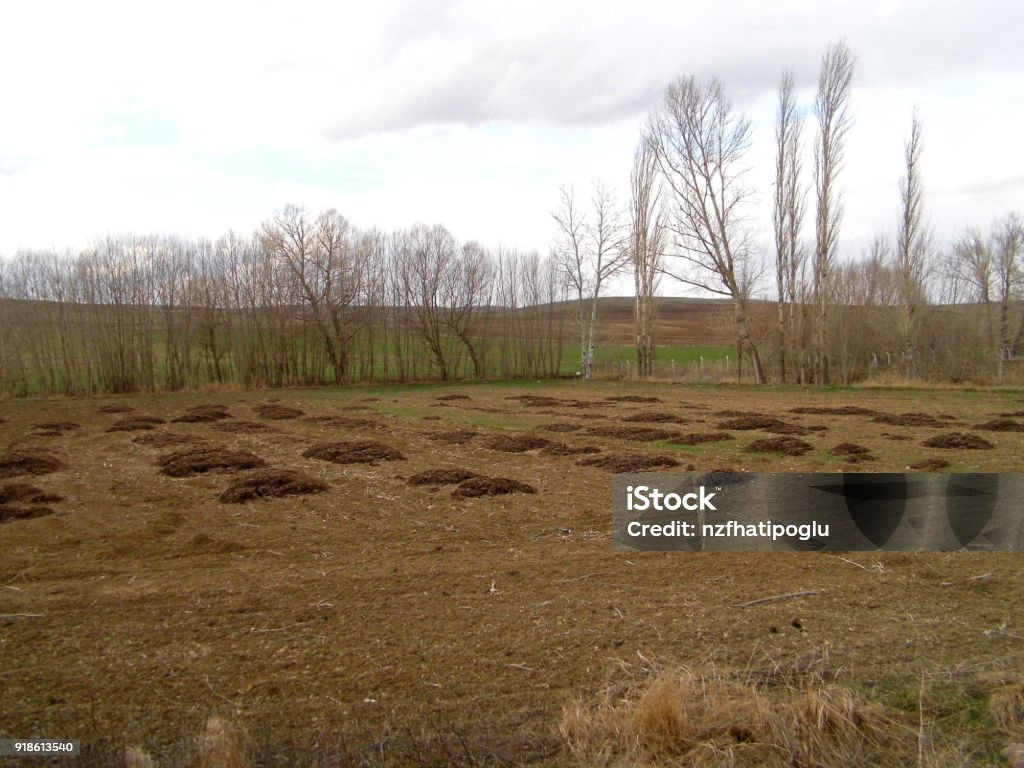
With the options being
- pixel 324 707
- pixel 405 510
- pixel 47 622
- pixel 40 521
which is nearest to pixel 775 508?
pixel 405 510

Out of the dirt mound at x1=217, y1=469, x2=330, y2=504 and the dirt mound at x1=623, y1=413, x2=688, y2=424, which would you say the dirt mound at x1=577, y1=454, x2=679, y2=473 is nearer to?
the dirt mound at x1=217, y1=469, x2=330, y2=504

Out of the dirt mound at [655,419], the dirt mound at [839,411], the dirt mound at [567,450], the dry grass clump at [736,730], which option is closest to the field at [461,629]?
the dry grass clump at [736,730]

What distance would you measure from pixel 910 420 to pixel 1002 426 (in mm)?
1542

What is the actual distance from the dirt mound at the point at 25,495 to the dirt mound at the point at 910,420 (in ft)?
46.2

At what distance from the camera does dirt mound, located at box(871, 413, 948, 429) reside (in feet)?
41.8

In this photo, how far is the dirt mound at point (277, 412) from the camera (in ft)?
53.7

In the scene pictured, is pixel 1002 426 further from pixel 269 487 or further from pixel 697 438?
pixel 269 487

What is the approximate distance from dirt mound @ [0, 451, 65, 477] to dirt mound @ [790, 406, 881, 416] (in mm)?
14784

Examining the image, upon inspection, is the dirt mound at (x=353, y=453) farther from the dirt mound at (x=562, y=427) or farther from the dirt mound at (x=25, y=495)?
the dirt mound at (x=562, y=427)

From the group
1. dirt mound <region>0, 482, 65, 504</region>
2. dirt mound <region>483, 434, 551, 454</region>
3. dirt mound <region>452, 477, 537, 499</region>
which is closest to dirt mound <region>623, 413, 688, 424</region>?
dirt mound <region>483, 434, 551, 454</region>

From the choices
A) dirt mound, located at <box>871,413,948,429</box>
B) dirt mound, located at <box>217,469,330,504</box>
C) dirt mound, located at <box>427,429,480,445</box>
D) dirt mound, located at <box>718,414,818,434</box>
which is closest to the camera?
dirt mound, located at <box>217,469,330,504</box>

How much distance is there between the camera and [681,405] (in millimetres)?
17875

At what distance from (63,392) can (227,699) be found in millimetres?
26947

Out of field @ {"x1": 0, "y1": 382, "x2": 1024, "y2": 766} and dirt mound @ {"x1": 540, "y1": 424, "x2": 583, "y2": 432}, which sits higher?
dirt mound @ {"x1": 540, "y1": 424, "x2": 583, "y2": 432}
